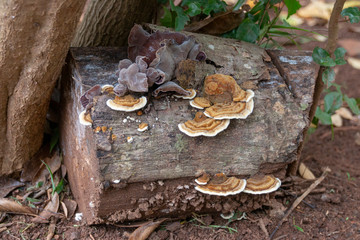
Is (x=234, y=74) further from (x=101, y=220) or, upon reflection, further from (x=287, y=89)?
(x=101, y=220)

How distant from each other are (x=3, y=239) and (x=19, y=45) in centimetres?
162

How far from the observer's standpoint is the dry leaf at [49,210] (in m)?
3.11

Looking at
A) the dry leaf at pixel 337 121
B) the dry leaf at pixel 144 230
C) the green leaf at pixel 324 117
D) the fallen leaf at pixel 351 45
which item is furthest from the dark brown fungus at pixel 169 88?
the fallen leaf at pixel 351 45

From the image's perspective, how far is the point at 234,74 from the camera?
3049 mm

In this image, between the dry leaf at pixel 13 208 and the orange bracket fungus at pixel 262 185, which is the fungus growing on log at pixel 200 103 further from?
the dry leaf at pixel 13 208

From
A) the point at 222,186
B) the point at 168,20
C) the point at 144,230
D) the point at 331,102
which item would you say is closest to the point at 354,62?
the point at 331,102

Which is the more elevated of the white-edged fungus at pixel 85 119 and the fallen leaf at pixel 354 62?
the white-edged fungus at pixel 85 119

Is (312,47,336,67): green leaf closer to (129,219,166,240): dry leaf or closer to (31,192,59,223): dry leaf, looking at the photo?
(129,219,166,240): dry leaf

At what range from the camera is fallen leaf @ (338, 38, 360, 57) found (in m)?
7.10

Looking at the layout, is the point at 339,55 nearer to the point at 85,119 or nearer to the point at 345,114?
the point at 85,119

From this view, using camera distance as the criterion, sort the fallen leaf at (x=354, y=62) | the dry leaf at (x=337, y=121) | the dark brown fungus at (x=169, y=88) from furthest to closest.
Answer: the fallen leaf at (x=354, y=62), the dry leaf at (x=337, y=121), the dark brown fungus at (x=169, y=88)

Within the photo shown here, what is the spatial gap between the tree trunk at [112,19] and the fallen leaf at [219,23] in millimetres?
656

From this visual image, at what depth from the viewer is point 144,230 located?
2914 mm

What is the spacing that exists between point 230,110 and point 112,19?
2.06 metres
